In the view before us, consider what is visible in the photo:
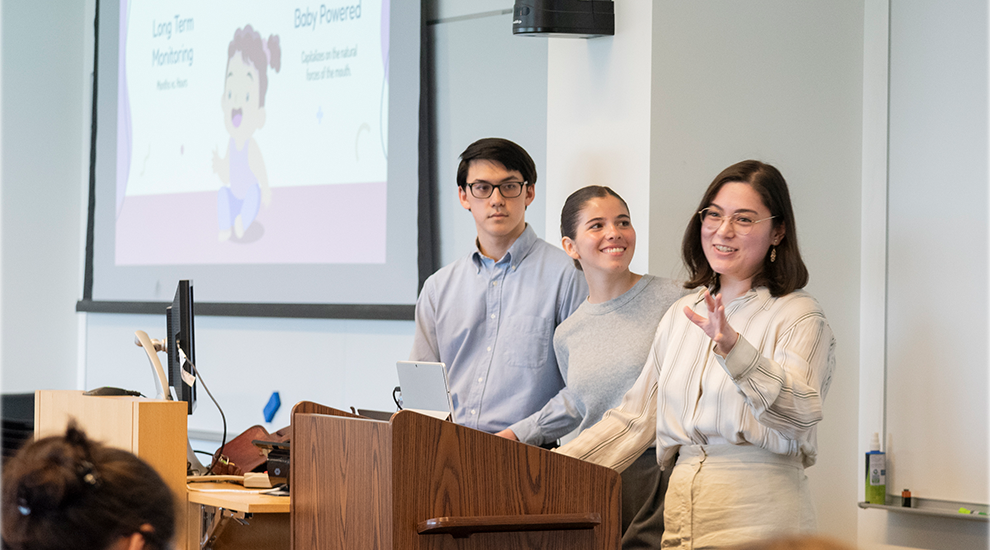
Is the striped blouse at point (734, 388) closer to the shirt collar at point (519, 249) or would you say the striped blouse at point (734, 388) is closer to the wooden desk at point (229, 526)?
the shirt collar at point (519, 249)

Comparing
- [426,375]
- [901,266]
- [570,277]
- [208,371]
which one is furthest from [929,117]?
[208,371]

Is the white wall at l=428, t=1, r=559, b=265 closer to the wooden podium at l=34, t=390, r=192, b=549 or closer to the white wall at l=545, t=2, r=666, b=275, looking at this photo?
the white wall at l=545, t=2, r=666, b=275

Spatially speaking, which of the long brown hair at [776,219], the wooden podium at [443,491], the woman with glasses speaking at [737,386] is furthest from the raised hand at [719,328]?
the wooden podium at [443,491]

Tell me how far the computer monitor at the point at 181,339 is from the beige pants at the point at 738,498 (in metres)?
1.65

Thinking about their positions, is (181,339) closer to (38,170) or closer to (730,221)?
(730,221)

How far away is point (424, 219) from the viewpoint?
4.00 m

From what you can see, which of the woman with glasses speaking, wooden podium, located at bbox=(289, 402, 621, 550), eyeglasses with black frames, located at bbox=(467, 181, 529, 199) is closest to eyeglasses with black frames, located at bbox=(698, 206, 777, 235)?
the woman with glasses speaking

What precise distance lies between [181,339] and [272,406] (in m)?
1.56

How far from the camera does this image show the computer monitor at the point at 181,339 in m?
2.98

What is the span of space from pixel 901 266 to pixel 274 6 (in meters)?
3.01

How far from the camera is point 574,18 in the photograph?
314cm

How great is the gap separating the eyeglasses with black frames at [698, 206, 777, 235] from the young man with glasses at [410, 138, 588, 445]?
0.78 meters

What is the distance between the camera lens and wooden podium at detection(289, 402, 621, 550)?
1776mm

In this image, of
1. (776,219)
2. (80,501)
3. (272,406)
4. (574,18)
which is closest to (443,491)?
(80,501)
